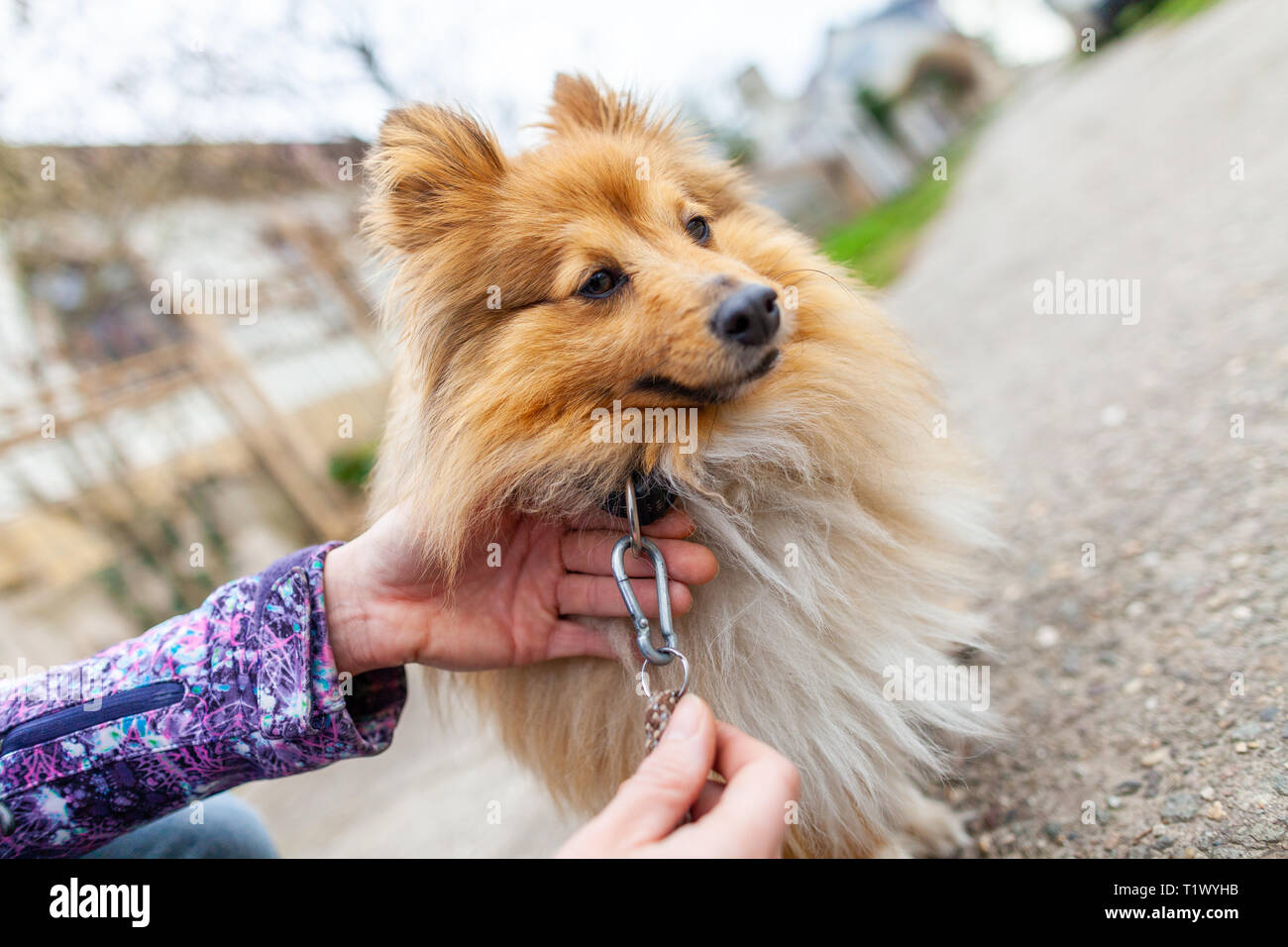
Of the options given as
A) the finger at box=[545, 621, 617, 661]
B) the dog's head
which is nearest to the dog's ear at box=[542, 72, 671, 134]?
the dog's head

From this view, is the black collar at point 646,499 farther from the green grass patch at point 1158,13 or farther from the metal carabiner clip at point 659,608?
the green grass patch at point 1158,13

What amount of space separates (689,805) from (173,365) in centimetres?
873

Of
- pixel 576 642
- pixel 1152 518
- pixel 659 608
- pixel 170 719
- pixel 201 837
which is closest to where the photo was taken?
pixel 659 608

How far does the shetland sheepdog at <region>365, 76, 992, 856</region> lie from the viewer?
2227 millimetres

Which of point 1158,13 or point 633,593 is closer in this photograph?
point 633,593

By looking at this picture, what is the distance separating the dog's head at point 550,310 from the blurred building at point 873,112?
2778 cm

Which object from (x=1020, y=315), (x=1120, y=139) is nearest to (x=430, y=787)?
(x=1020, y=315)

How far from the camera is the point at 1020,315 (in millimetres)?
7816

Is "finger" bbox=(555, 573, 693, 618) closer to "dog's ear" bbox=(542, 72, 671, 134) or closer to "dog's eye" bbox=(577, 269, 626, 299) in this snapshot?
"dog's eye" bbox=(577, 269, 626, 299)

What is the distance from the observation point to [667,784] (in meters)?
1.44

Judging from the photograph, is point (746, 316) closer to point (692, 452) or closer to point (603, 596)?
point (692, 452)

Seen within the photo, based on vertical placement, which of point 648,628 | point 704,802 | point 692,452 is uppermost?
point 692,452

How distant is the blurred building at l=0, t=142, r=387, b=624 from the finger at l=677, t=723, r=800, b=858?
20.5 feet

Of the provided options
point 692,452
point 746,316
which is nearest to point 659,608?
point 692,452
